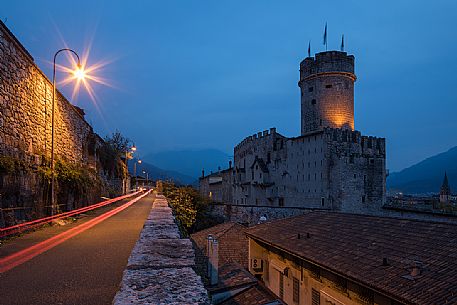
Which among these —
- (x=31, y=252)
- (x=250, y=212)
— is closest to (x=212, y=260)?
(x=31, y=252)

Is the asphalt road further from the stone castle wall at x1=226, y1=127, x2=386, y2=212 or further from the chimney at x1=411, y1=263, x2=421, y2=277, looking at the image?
the stone castle wall at x1=226, y1=127, x2=386, y2=212

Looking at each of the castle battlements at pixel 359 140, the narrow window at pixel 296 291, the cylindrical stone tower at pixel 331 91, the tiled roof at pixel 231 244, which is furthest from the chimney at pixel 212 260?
the cylindrical stone tower at pixel 331 91

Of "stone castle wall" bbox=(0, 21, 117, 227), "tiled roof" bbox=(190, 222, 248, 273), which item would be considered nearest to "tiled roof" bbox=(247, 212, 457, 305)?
"tiled roof" bbox=(190, 222, 248, 273)

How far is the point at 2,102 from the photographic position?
34.4 feet

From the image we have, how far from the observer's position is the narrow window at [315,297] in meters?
13.6

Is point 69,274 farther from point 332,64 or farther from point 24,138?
point 332,64

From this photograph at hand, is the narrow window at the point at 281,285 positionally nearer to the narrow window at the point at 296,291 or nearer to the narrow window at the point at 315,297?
the narrow window at the point at 296,291

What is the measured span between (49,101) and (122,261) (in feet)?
41.0

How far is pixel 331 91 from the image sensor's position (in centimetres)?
5250

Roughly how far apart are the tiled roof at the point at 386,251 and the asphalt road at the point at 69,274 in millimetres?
6986

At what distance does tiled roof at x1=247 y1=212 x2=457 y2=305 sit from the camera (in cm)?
866

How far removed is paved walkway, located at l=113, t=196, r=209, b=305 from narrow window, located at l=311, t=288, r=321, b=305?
431 inches

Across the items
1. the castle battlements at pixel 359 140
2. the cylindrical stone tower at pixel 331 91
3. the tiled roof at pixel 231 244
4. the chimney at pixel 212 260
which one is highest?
the cylindrical stone tower at pixel 331 91

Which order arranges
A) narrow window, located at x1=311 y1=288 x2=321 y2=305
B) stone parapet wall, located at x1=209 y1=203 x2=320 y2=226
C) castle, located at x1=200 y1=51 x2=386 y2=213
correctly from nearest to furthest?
narrow window, located at x1=311 y1=288 x2=321 y2=305
stone parapet wall, located at x1=209 y1=203 x2=320 y2=226
castle, located at x1=200 y1=51 x2=386 y2=213
